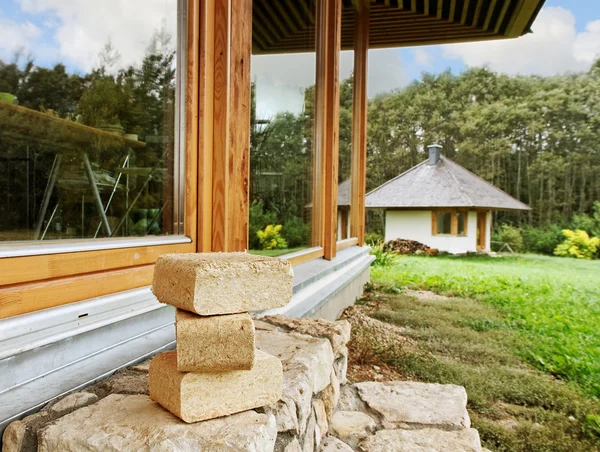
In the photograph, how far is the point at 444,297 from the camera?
19.1ft

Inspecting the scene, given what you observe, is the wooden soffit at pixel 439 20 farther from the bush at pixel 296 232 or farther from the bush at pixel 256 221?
the bush at pixel 256 221

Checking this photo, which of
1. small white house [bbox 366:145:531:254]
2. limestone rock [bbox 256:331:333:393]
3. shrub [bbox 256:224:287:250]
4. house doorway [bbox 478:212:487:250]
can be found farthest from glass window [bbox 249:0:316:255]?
house doorway [bbox 478:212:487:250]

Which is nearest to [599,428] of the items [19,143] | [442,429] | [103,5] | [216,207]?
[442,429]

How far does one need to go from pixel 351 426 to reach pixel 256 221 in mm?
1236

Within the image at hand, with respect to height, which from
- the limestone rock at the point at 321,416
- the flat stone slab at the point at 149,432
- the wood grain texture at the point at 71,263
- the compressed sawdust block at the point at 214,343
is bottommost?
the limestone rock at the point at 321,416

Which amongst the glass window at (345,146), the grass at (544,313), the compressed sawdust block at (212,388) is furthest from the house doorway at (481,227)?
the compressed sawdust block at (212,388)

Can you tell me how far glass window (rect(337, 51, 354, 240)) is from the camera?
16.6 ft

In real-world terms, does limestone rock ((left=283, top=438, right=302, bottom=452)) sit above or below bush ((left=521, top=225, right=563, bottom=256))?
above

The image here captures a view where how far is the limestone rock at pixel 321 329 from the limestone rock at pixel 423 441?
0.35 meters

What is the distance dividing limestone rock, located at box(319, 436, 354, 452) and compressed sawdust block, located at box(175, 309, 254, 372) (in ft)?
1.99

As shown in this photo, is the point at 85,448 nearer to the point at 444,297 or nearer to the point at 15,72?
the point at 15,72

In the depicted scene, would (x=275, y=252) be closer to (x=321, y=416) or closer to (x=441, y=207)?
(x=321, y=416)

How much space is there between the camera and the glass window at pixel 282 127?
2.57 m

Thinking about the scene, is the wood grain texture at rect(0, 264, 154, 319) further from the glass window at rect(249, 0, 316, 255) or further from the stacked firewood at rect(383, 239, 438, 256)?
the stacked firewood at rect(383, 239, 438, 256)
